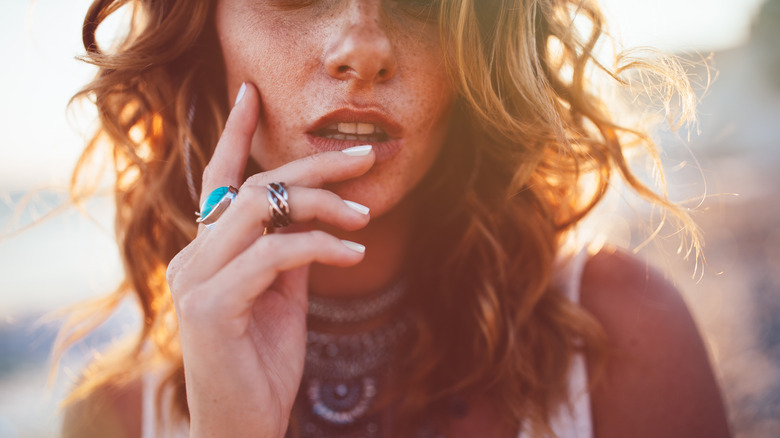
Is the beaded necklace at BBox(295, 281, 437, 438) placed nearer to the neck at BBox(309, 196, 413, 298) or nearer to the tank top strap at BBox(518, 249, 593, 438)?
the neck at BBox(309, 196, 413, 298)

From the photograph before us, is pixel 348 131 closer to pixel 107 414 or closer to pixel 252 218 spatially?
pixel 252 218

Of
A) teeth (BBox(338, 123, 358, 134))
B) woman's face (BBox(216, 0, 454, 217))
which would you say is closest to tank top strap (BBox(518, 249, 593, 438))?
woman's face (BBox(216, 0, 454, 217))

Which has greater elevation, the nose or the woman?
the nose

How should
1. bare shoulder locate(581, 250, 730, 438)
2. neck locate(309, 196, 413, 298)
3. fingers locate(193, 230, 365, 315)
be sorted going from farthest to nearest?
neck locate(309, 196, 413, 298) → bare shoulder locate(581, 250, 730, 438) → fingers locate(193, 230, 365, 315)

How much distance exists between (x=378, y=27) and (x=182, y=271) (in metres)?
0.80

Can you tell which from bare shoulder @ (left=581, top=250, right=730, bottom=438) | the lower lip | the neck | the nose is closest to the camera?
the nose

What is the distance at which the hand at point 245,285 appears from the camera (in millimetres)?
1118

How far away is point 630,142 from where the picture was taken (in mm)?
1824

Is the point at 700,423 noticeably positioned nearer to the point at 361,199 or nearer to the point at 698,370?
the point at 698,370

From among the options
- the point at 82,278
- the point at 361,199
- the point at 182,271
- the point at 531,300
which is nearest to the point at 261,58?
the point at 361,199

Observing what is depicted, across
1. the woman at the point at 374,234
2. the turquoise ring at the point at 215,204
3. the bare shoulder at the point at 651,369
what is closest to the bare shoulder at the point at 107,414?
the woman at the point at 374,234

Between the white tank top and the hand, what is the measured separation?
70cm

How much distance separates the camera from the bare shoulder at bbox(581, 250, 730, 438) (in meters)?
1.61

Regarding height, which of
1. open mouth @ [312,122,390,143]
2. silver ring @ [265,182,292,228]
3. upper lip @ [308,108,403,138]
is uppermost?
upper lip @ [308,108,403,138]
